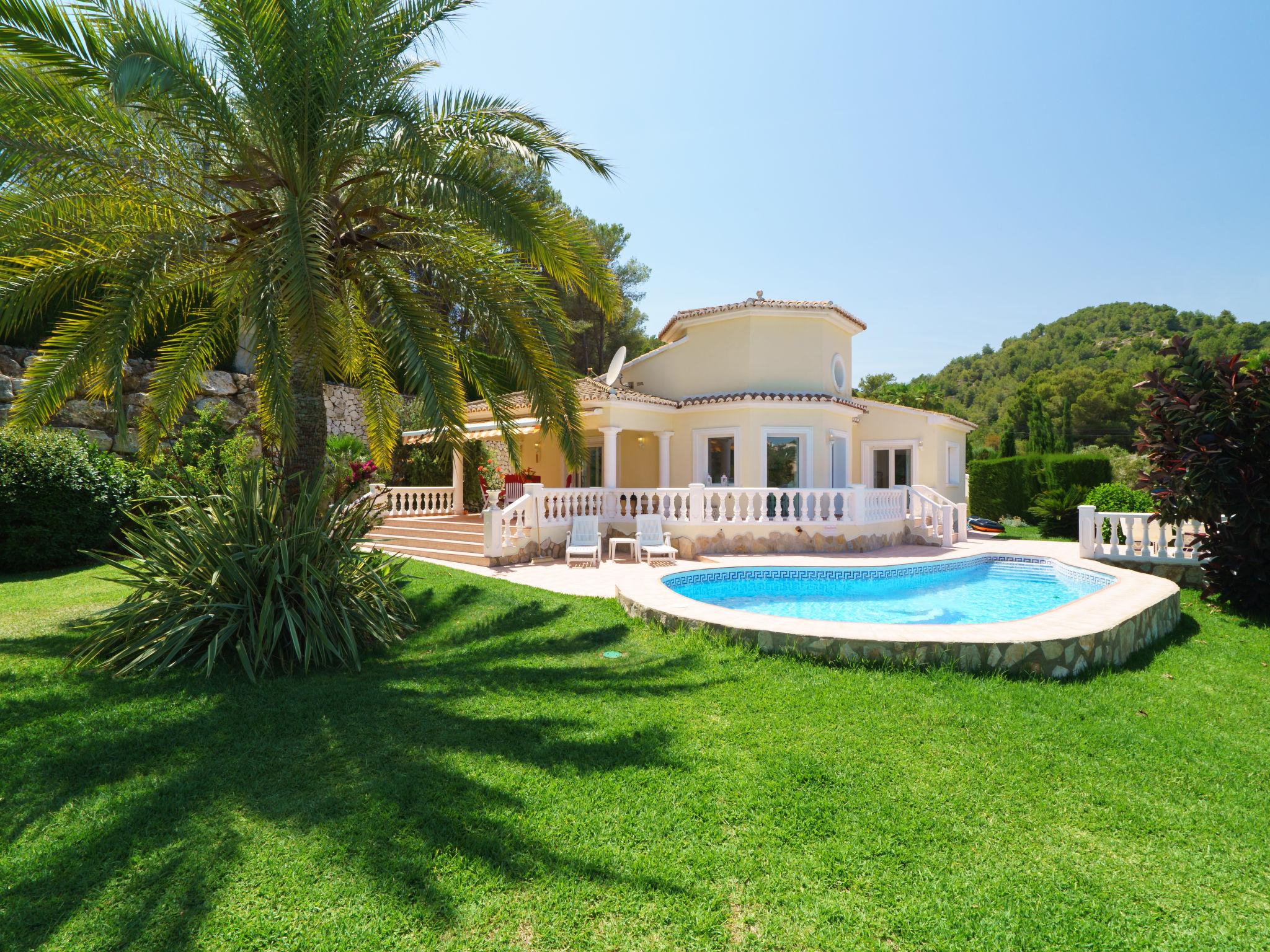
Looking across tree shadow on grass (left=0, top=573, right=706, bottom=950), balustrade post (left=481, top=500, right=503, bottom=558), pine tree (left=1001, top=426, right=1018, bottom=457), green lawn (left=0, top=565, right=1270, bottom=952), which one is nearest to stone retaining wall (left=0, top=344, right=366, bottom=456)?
balustrade post (left=481, top=500, right=503, bottom=558)

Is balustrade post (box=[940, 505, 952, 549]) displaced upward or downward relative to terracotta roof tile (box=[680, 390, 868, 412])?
downward

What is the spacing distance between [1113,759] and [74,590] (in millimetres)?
16833

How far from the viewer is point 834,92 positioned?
17.7 m

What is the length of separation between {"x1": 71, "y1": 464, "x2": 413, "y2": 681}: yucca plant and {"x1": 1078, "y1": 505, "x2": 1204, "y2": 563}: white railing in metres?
15.7

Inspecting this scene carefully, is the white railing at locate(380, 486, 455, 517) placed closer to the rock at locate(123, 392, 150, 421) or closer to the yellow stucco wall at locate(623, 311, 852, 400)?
the rock at locate(123, 392, 150, 421)

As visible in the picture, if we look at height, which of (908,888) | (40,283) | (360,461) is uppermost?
(40,283)

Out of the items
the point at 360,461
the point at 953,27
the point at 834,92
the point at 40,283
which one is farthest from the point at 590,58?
the point at 360,461

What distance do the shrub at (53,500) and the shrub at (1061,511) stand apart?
29.5 m

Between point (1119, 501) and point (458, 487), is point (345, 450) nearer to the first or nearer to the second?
point (458, 487)

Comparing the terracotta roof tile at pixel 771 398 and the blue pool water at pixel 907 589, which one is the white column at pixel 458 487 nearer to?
the terracotta roof tile at pixel 771 398

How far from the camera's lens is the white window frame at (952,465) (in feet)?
92.7

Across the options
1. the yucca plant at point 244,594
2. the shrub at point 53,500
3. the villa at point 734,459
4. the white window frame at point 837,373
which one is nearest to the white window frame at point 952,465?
the villa at point 734,459

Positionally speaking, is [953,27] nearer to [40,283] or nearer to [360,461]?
[40,283]

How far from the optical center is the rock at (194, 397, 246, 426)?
2522cm
